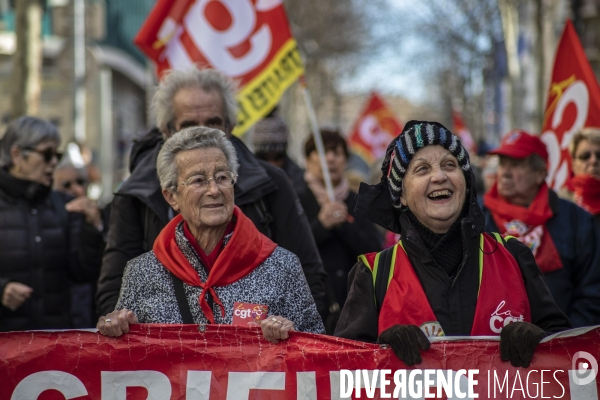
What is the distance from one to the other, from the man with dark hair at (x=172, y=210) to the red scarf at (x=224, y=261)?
1.76ft

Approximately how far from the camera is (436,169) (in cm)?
370

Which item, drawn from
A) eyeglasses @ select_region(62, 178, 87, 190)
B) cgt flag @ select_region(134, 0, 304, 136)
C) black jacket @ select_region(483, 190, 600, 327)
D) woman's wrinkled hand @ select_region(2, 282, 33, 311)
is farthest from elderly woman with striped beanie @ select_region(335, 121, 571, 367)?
eyeglasses @ select_region(62, 178, 87, 190)

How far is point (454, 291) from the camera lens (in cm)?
358

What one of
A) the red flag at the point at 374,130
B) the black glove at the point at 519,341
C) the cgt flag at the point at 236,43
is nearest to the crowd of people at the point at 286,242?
the black glove at the point at 519,341

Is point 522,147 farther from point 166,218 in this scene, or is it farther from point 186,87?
point 166,218

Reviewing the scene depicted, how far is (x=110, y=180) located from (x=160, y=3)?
19972 mm

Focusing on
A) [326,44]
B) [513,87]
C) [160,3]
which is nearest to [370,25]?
[326,44]

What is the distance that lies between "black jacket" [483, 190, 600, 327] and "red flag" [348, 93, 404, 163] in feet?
57.5

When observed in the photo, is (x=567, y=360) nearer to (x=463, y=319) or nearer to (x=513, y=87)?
(x=463, y=319)

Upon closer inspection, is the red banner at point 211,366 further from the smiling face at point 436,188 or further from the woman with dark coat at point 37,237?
the woman with dark coat at point 37,237

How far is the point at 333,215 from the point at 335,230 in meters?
0.30

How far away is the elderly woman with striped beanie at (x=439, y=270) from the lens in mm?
3543

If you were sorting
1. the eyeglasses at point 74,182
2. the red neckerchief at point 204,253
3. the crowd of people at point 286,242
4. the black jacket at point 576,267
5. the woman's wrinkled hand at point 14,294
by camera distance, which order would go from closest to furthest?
the crowd of people at point 286,242 < the red neckerchief at point 204,253 < the black jacket at point 576,267 < the woman's wrinkled hand at point 14,294 < the eyeglasses at point 74,182

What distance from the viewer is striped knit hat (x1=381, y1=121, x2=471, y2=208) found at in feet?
12.2
